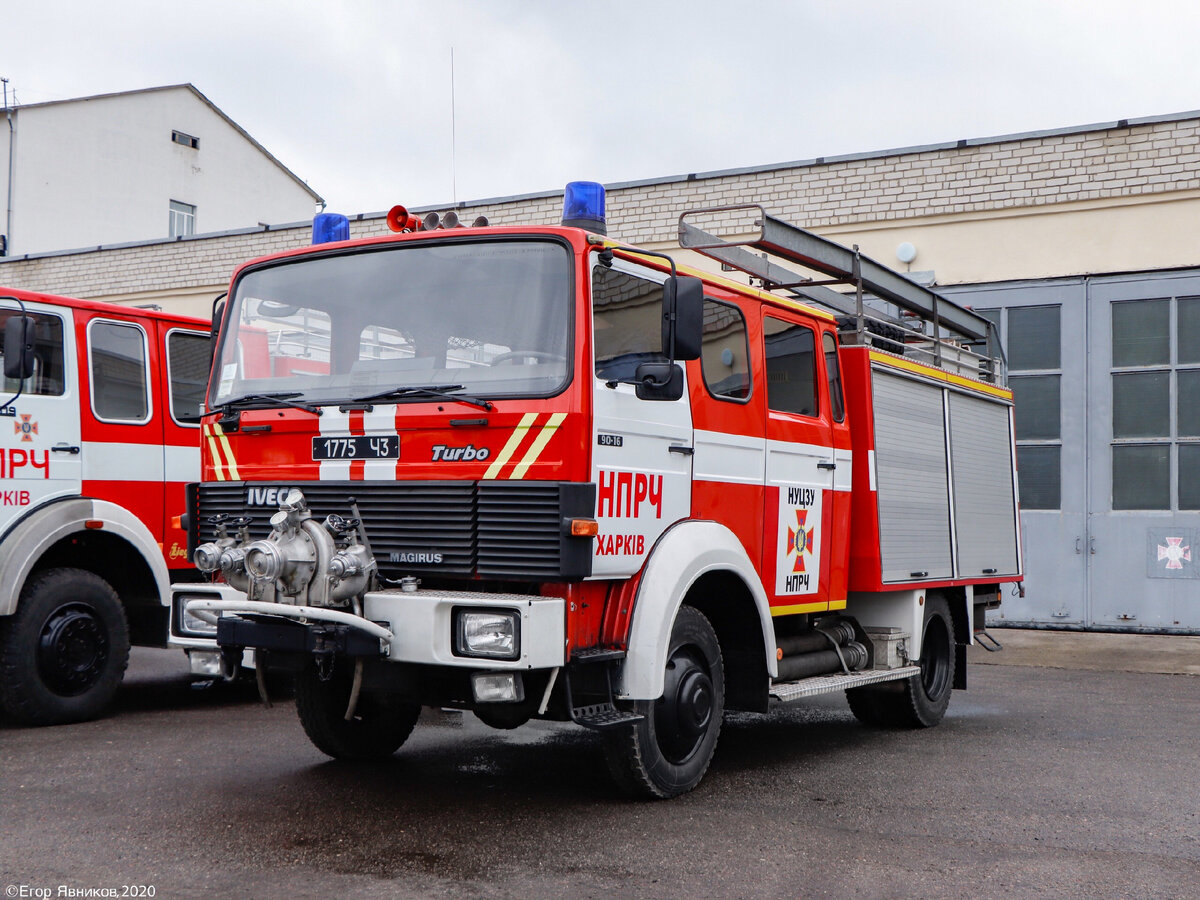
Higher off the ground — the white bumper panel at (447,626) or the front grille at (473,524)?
the front grille at (473,524)

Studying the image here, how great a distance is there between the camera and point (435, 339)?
5.39 m

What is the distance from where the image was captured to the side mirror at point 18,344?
23.6ft

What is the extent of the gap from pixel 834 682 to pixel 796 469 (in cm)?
122

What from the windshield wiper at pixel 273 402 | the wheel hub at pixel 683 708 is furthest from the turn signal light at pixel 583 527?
the windshield wiper at pixel 273 402

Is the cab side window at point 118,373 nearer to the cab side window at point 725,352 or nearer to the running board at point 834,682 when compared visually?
the cab side window at point 725,352

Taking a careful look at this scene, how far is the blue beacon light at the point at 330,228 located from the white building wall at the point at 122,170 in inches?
911

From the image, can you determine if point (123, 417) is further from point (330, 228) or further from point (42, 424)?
point (330, 228)

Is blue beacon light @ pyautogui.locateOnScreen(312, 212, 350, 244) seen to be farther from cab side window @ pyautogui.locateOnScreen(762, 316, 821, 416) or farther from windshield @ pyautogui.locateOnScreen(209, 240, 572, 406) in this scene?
cab side window @ pyautogui.locateOnScreen(762, 316, 821, 416)

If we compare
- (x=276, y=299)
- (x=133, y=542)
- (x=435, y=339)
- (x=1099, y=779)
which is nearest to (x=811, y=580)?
(x=1099, y=779)

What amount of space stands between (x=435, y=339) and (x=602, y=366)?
29.1 inches

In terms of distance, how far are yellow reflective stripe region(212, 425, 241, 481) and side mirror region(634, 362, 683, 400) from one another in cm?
190

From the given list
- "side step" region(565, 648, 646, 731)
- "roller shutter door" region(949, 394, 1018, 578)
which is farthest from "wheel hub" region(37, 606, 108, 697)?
"roller shutter door" region(949, 394, 1018, 578)

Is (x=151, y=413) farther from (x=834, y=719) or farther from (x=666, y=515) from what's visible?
(x=834, y=719)

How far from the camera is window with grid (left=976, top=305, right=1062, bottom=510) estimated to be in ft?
43.6
